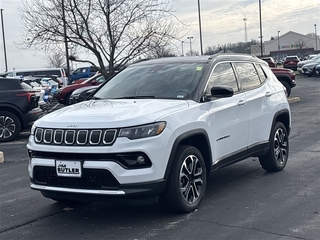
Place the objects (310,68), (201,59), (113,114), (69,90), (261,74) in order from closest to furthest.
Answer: (113,114)
(201,59)
(261,74)
(69,90)
(310,68)

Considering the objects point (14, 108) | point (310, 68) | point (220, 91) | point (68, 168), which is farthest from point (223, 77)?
point (310, 68)

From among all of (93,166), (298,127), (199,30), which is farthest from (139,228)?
(199,30)

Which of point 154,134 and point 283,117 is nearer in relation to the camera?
point 154,134

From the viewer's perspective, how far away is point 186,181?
533cm

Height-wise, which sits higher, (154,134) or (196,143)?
(154,134)

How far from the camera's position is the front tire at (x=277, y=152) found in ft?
23.8

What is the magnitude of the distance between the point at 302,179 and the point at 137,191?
10.3 feet

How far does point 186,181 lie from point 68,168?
1.31 m

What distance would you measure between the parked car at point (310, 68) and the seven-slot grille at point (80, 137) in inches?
1210

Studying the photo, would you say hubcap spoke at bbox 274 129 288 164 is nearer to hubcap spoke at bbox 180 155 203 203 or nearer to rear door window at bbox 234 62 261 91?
rear door window at bbox 234 62 261 91

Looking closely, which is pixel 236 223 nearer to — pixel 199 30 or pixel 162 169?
pixel 162 169

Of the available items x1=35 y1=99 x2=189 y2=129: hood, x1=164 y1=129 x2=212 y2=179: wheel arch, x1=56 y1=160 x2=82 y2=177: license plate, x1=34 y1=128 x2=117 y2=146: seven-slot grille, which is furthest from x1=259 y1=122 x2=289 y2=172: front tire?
x1=56 y1=160 x2=82 y2=177: license plate

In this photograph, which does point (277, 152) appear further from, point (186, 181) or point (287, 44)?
point (287, 44)

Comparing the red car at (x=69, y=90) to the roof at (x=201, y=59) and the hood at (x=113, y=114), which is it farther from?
the hood at (x=113, y=114)
